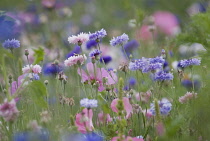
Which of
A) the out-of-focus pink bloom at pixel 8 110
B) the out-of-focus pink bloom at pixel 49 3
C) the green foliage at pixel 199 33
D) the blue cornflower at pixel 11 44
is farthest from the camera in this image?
the out-of-focus pink bloom at pixel 49 3

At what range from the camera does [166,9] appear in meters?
5.11

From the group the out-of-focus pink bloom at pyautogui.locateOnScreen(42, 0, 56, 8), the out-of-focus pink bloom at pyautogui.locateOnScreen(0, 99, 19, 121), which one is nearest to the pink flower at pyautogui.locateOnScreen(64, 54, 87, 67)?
the out-of-focus pink bloom at pyautogui.locateOnScreen(0, 99, 19, 121)

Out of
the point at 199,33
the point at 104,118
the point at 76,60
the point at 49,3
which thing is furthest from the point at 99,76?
the point at 49,3

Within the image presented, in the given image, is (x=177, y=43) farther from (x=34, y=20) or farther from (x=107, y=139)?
(x=34, y=20)

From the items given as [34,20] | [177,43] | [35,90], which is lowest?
[35,90]

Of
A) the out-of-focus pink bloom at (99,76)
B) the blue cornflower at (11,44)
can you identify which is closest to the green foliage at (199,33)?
the out-of-focus pink bloom at (99,76)

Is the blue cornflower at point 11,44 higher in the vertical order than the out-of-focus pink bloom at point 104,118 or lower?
higher

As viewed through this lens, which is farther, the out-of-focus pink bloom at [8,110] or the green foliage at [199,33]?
the green foliage at [199,33]

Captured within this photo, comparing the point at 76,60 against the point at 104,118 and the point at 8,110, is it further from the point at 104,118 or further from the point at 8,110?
the point at 8,110

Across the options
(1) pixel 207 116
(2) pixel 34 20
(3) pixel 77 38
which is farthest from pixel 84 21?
(1) pixel 207 116

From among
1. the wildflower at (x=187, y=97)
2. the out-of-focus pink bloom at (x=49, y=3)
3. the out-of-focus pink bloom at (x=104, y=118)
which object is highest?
the out-of-focus pink bloom at (x=49, y=3)

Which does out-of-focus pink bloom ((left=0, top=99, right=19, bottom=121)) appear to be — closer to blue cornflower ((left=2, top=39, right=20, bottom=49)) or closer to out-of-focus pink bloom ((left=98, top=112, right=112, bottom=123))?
out-of-focus pink bloom ((left=98, top=112, right=112, bottom=123))

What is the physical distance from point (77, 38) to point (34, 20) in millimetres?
3291

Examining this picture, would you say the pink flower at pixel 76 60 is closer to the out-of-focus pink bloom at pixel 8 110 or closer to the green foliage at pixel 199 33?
the green foliage at pixel 199 33
